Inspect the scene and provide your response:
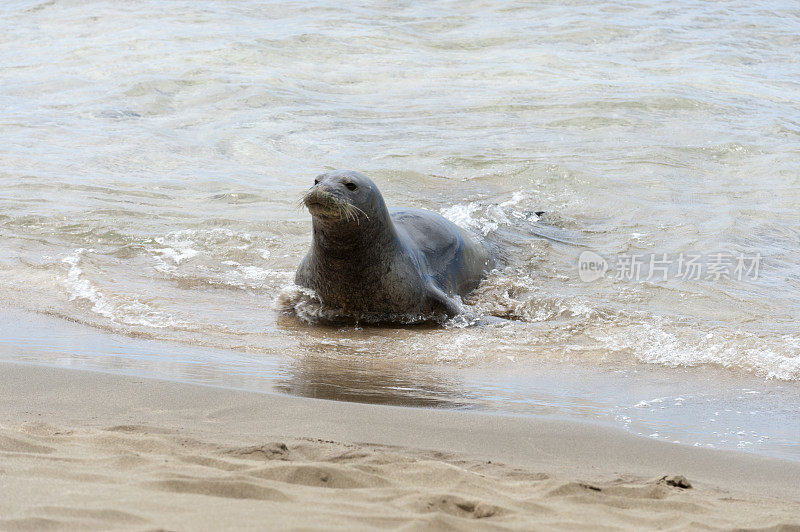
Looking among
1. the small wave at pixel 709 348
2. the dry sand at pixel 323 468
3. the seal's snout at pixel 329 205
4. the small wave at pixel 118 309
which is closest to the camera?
the dry sand at pixel 323 468

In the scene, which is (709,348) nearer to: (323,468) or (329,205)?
(329,205)

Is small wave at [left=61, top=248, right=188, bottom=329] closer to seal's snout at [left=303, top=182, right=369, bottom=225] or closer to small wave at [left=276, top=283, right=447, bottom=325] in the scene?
small wave at [left=276, top=283, right=447, bottom=325]

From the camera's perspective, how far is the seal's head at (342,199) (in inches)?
240

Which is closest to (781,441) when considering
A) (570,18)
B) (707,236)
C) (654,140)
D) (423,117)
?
(707,236)

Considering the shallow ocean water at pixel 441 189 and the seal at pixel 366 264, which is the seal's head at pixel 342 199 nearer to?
the seal at pixel 366 264

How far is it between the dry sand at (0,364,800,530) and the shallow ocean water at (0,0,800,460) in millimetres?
387

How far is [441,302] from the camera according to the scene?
676 cm

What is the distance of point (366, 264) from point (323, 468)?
152 inches

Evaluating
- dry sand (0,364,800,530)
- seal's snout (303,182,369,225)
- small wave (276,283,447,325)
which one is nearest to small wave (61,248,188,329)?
small wave (276,283,447,325)

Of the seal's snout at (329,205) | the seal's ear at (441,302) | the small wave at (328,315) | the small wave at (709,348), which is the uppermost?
the seal's snout at (329,205)

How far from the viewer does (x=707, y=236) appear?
30.2ft

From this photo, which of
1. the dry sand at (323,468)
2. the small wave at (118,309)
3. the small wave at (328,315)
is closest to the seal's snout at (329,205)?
the small wave at (328,315)

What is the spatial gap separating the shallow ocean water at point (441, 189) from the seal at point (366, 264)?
0.30m

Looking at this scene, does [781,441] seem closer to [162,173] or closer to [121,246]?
[121,246]
